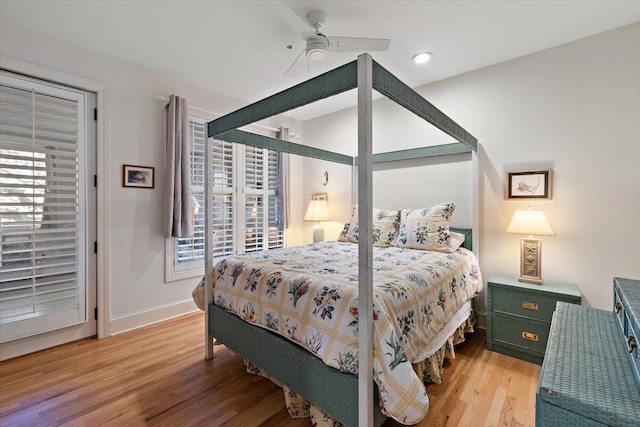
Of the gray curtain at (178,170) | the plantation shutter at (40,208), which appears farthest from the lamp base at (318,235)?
the plantation shutter at (40,208)

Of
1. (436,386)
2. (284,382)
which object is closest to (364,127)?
(284,382)

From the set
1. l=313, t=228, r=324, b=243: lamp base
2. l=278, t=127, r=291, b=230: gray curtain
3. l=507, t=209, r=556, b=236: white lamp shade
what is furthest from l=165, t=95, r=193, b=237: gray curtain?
l=507, t=209, r=556, b=236: white lamp shade

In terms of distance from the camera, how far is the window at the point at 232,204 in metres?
3.31

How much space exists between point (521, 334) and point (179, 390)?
2602mm

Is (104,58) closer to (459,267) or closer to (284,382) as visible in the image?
(284,382)

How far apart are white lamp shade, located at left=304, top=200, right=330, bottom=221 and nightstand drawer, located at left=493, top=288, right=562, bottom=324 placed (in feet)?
7.58

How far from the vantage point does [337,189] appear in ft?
13.7

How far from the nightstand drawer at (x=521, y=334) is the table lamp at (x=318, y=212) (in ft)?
7.92

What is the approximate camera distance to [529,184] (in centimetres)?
256

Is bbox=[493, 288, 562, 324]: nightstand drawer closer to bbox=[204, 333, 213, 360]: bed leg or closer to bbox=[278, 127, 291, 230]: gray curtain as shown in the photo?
bbox=[204, 333, 213, 360]: bed leg

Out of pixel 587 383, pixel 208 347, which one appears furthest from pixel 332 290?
pixel 208 347

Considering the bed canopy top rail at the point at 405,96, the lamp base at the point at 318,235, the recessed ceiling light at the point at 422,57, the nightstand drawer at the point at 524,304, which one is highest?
the recessed ceiling light at the point at 422,57

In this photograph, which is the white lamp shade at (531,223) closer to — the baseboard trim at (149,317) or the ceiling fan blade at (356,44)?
the ceiling fan blade at (356,44)

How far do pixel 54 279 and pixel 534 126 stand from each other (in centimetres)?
450
